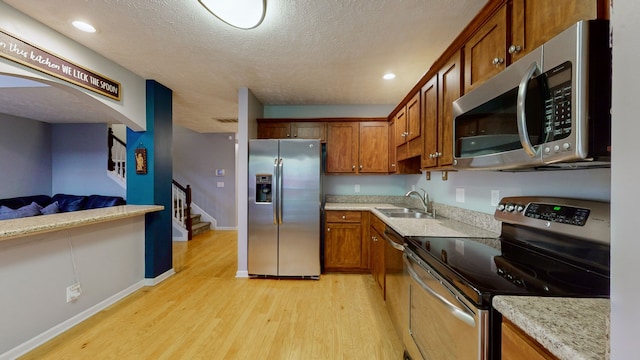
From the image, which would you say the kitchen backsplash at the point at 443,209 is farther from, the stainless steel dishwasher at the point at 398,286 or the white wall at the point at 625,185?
the white wall at the point at 625,185

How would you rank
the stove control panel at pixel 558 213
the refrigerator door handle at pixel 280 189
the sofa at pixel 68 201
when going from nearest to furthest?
the stove control panel at pixel 558 213, the refrigerator door handle at pixel 280 189, the sofa at pixel 68 201

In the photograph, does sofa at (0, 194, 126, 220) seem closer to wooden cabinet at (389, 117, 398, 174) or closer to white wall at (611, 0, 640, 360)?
wooden cabinet at (389, 117, 398, 174)

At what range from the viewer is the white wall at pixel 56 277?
1714 mm

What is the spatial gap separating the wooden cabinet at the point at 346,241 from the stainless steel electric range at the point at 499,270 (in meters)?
1.76

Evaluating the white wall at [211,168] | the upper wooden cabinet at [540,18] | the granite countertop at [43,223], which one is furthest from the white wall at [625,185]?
the white wall at [211,168]

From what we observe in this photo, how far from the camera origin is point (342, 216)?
327cm

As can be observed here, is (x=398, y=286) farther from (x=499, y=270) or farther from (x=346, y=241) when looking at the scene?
(x=346, y=241)

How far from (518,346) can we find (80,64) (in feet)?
11.3

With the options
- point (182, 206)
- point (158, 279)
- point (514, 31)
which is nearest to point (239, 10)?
point (514, 31)

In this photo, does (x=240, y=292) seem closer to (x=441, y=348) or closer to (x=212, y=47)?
(x=441, y=348)

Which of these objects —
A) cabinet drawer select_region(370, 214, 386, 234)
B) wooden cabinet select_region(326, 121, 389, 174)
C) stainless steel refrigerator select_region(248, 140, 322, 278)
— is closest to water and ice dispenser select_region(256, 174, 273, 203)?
stainless steel refrigerator select_region(248, 140, 322, 278)

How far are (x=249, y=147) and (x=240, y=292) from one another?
1.73 metres

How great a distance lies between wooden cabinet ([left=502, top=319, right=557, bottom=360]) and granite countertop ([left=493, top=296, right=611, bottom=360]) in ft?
0.11

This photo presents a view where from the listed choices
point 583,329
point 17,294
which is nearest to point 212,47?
point 17,294
